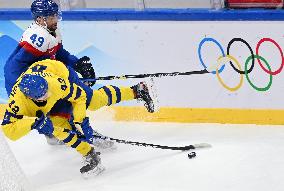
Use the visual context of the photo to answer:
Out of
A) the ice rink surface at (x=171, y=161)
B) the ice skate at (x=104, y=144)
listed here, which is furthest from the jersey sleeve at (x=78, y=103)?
the ice skate at (x=104, y=144)

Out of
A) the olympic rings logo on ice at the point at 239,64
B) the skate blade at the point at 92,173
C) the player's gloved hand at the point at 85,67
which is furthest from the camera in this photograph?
the player's gloved hand at the point at 85,67

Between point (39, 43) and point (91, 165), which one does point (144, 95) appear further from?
point (39, 43)

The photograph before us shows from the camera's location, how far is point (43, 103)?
3.92m

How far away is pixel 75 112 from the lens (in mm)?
3924

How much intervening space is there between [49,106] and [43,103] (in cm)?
5

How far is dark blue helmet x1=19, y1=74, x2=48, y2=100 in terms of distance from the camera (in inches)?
145

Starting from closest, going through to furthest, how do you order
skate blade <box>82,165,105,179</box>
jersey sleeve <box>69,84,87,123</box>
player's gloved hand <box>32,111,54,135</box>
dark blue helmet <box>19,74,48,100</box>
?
1. dark blue helmet <box>19,74,48,100</box>
2. player's gloved hand <box>32,111,54,135</box>
3. jersey sleeve <box>69,84,87,123</box>
4. skate blade <box>82,165,105,179</box>

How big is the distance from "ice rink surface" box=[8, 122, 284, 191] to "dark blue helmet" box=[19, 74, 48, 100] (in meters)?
0.65

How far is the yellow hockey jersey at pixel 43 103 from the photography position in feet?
12.7

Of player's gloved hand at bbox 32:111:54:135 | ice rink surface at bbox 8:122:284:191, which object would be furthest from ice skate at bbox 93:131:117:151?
player's gloved hand at bbox 32:111:54:135

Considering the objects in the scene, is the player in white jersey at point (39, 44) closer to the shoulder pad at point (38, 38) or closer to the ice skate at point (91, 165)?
the shoulder pad at point (38, 38)

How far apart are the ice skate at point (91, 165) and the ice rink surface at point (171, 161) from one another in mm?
36

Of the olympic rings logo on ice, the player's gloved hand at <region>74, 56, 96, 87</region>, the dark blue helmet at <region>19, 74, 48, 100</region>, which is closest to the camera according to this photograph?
the dark blue helmet at <region>19, 74, 48, 100</region>

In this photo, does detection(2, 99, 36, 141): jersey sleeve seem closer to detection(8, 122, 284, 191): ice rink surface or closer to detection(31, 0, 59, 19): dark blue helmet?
detection(8, 122, 284, 191): ice rink surface
